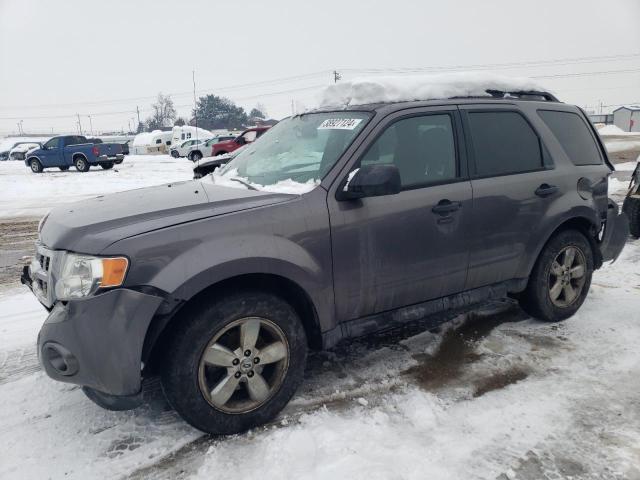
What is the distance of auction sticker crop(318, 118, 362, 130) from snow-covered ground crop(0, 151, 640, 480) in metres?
1.67

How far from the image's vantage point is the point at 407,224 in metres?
3.15

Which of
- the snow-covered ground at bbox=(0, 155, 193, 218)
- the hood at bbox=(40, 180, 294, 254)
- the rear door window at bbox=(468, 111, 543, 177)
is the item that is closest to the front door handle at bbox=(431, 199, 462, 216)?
the rear door window at bbox=(468, 111, 543, 177)

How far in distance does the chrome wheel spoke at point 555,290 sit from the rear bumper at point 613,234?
0.66 m

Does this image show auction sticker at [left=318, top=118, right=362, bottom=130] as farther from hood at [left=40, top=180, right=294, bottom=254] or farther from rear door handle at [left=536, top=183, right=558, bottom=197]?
rear door handle at [left=536, top=183, right=558, bottom=197]

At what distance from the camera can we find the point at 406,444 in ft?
8.61

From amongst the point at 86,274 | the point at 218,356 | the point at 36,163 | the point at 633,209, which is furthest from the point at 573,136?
the point at 36,163

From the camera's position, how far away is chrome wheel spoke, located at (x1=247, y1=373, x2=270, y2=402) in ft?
9.05

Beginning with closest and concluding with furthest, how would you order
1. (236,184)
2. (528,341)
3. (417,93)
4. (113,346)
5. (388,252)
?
(113,346) → (388,252) → (236,184) → (417,93) → (528,341)

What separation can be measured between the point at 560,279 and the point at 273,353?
8.86 ft

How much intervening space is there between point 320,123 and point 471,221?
1.28 m

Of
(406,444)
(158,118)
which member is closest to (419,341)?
(406,444)

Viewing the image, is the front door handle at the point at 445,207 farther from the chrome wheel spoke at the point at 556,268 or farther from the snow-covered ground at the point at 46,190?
the snow-covered ground at the point at 46,190

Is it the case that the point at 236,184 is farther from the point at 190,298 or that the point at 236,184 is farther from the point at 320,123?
the point at 190,298

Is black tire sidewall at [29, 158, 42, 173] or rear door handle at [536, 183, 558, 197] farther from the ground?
black tire sidewall at [29, 158, 42, 173]
